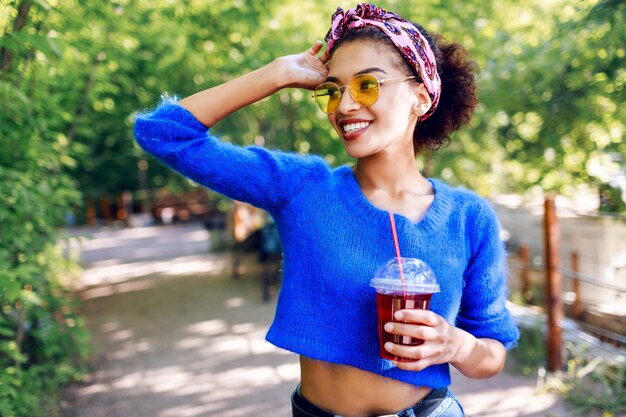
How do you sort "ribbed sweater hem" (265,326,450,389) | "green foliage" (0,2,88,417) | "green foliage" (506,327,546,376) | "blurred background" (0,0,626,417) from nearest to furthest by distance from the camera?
"ribbed sweater hem" (265,326,450,389) → "green foliage" (0,2,88,417) → "blurred background" (0,0,626,417) → "green foliage" (506,327,546,376)

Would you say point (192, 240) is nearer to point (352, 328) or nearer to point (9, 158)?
point (9, 158)

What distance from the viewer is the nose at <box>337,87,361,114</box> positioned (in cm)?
141

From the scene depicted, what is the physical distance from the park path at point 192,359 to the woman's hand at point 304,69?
115 inches

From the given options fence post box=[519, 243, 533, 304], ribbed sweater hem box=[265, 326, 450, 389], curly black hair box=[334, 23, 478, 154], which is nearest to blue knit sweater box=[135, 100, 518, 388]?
ribbed sweater hem box=[265, 326, 450, 389]

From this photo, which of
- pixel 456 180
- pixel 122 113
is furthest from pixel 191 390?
pixel 122 113

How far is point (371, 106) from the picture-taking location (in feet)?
4.66

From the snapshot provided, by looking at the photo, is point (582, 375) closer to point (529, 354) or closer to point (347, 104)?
point (529, 354)

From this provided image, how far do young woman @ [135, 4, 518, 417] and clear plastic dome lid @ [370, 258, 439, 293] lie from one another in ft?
0.37

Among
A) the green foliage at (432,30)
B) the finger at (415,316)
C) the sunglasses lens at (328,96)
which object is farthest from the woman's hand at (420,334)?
the green foliage at (432,30)

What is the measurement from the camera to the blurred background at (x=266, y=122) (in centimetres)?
318

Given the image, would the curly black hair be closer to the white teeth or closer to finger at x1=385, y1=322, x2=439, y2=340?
the white teeth

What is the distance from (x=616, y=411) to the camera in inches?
143

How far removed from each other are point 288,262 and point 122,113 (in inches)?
352

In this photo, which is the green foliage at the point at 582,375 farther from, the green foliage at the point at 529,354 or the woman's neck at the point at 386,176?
the woman's neck at the point at 386,176
